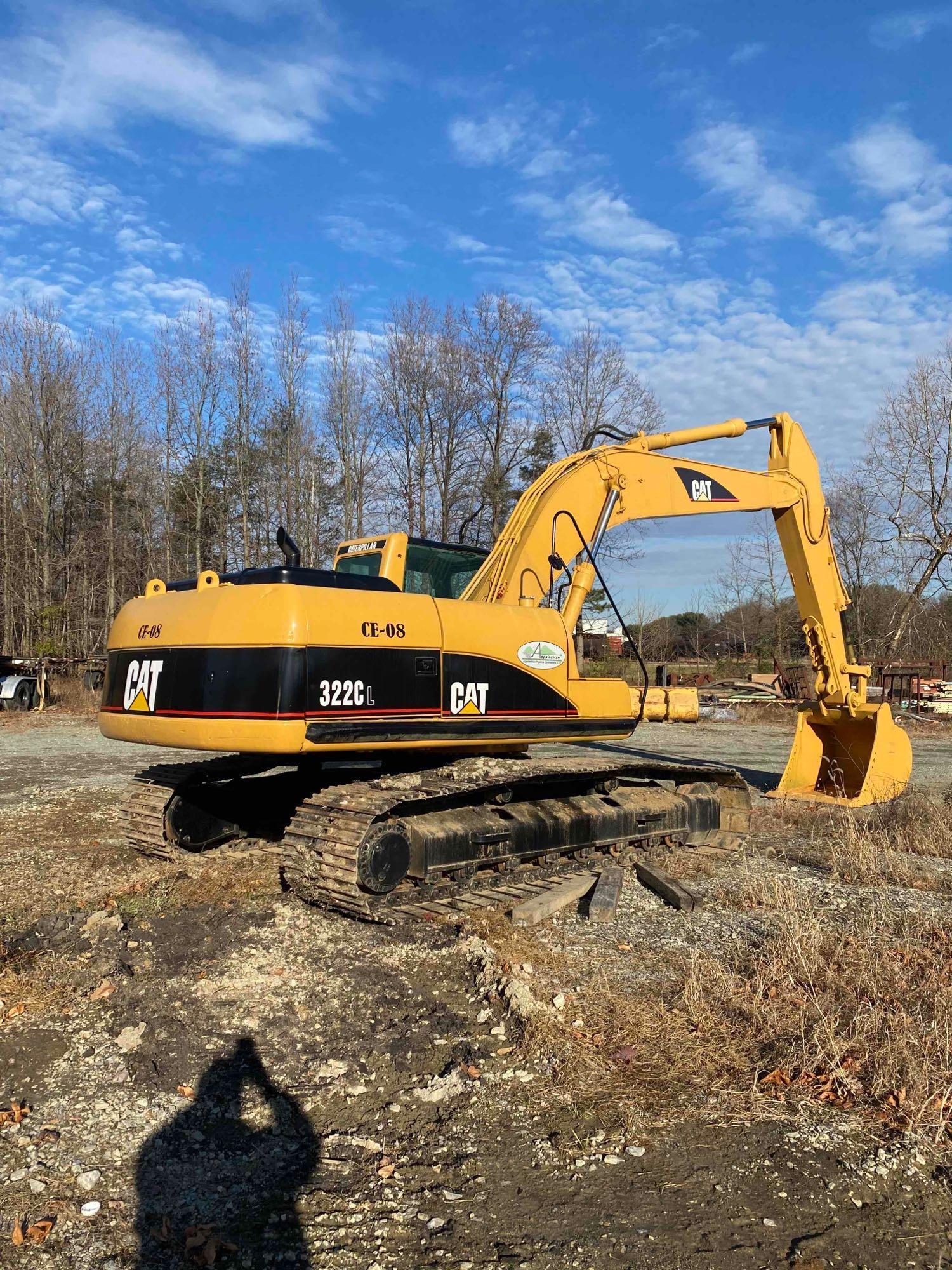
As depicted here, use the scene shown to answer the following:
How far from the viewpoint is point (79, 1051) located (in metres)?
4.21

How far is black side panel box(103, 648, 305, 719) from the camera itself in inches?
216

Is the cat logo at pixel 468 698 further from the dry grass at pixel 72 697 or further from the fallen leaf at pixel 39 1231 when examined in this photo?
the dry grass at pixel 72 697

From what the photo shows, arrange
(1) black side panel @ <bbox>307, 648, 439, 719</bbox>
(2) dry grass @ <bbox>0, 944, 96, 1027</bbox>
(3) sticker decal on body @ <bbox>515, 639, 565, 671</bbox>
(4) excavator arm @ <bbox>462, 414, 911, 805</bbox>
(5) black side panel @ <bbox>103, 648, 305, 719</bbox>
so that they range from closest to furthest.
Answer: (2) dry grass @ <bbox>0, 944, 96, 1027</bbox>, (5) black side panel @ <bbox>103, 648, 305, 719</bbox>, (1) black side panel @ <bbox>307, 648, 439, 719</bbox>, (3) sticker decal on body @ <bbox>515, 639, 565, 671</bbox>, (4) excavator arm @ <bbox>462, 414, 911, 805</bbox>

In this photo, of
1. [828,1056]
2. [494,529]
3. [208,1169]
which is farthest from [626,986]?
[494,529]

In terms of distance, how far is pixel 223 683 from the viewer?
5633mm

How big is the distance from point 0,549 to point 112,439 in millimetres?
5936

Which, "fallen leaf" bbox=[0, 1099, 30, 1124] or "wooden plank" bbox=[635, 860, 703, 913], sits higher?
"wooden plank" bbox=[635, 860, 703, 913]

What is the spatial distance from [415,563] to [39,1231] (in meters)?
5.09

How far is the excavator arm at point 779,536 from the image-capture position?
7664mm

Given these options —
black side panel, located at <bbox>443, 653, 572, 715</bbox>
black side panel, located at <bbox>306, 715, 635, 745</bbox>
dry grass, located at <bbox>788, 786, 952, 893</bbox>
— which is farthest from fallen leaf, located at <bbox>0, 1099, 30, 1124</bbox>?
dry grass, located at <bbox>788, 786, 952, 893</bbox>

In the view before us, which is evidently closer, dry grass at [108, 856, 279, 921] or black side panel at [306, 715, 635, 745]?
black side panel at [306, 715, 635, 745]

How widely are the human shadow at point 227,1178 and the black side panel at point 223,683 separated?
6.74 ft

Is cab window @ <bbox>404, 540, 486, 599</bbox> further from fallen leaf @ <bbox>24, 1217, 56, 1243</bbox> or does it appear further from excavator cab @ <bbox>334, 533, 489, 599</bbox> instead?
fallen leaf @ <bbox>24, 1217, 56, 1243</bbox>

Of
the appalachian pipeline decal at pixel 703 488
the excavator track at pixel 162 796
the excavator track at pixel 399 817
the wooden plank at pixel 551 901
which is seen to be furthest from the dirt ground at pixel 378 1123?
the appalachian pipeline decal at pixel 703 488
